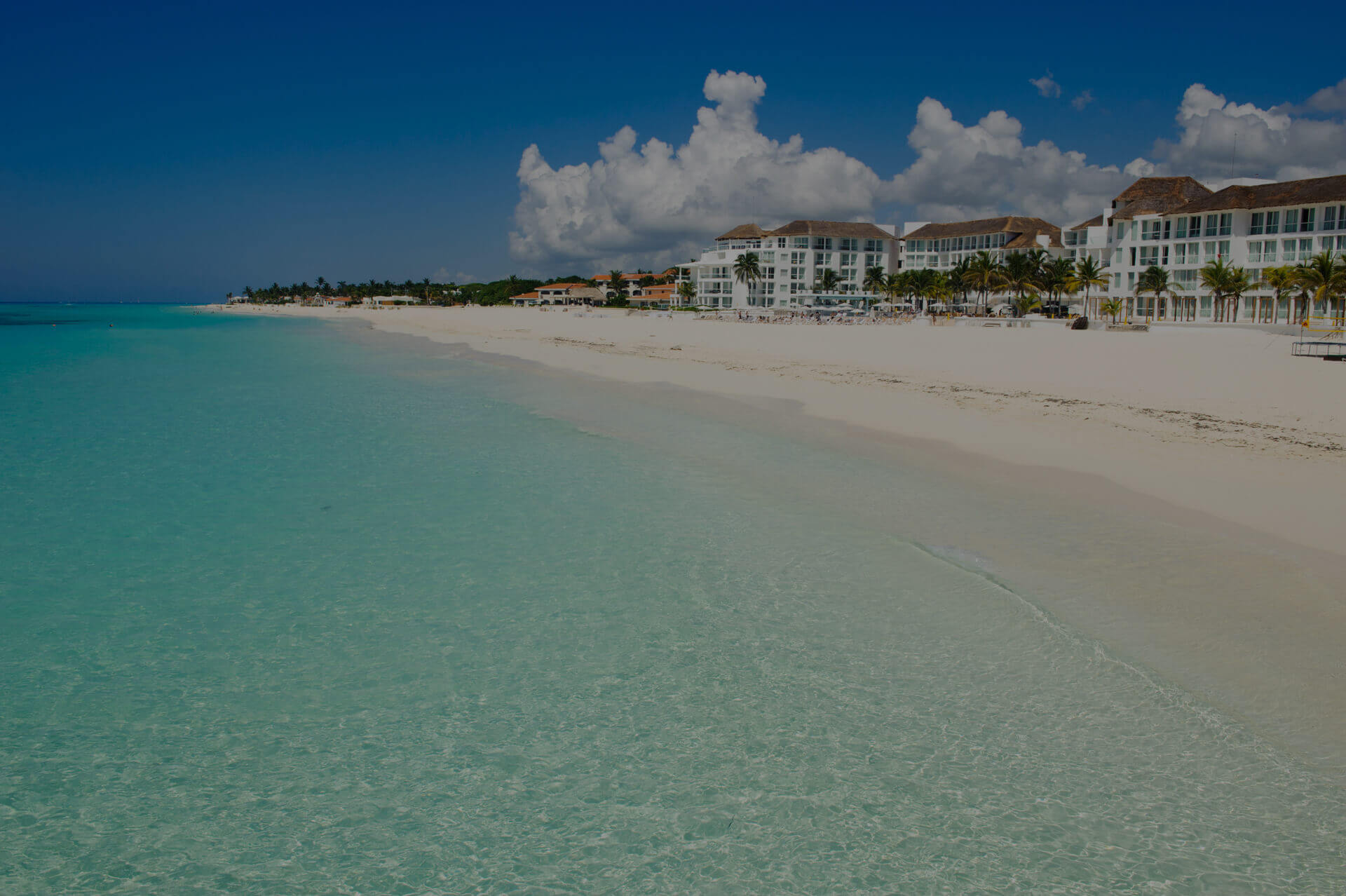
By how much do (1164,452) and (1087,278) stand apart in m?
53.0

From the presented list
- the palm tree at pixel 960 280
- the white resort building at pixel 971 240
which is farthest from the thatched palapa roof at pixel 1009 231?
the palm tree at pixel 960 280

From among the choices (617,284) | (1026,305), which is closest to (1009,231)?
(1026,305)

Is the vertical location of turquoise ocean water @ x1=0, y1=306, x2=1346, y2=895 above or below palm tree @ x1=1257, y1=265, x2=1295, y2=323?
below

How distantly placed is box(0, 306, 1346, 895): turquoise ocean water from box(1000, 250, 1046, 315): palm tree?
202 feet

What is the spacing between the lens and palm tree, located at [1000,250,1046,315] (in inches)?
2569

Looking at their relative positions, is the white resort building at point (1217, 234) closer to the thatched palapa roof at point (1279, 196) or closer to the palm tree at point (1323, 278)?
the thatched palapa roof at point (1279, 196)

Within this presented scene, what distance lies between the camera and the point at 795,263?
9262cm

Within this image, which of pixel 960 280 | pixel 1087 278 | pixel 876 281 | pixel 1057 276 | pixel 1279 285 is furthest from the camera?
pixel 876 281

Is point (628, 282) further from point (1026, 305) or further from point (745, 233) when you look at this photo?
point (1026, 305)

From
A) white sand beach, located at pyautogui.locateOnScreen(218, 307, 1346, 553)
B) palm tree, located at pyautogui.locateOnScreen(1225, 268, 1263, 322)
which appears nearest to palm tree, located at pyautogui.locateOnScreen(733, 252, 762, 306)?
palm tree, located at pyautogui.locateOnScreen(1225, 268, 1263, 322)

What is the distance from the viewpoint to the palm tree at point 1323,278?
4144 cm

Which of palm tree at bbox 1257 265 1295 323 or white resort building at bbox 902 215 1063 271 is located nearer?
palm tree at bbox 1257 265 1295 323

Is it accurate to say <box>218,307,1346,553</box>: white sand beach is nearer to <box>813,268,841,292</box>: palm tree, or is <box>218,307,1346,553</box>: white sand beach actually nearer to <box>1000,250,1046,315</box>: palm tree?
<box>1000,250,1046,315</box>: palm tree

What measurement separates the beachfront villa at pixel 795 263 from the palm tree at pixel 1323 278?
47.7 m
